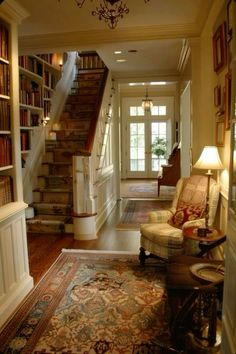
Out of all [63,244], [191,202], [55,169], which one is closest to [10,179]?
[63,244]

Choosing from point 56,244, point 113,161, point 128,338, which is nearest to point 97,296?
point 128,338

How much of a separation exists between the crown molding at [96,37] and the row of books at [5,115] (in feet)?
5.27

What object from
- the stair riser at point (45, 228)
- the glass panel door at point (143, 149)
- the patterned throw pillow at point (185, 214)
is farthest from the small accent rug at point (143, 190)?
the patterned throw pillow at point (185, 214)

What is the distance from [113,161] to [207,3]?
405cm

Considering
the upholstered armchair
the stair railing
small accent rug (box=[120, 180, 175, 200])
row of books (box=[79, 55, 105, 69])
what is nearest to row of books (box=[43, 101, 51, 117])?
the stair railing

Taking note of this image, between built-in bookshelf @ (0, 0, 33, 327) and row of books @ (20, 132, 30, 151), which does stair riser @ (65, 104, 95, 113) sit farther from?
built-in bookshelf @ (0, 0, 33, 327)

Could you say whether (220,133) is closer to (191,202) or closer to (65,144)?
(191,202)

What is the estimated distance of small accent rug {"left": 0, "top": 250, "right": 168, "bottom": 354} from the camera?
214 cm

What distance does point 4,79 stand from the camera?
258cm

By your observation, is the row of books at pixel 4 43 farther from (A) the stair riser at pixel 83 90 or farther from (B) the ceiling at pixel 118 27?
(A) the stair riser at pixel 83 90

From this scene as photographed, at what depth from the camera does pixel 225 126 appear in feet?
8.88

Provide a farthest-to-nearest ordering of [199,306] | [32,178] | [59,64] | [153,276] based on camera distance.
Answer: [59,64] < [32,178] < [153,276] < [199,306]

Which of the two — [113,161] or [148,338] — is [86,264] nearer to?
[148,338]

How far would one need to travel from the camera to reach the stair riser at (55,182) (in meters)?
5.05
